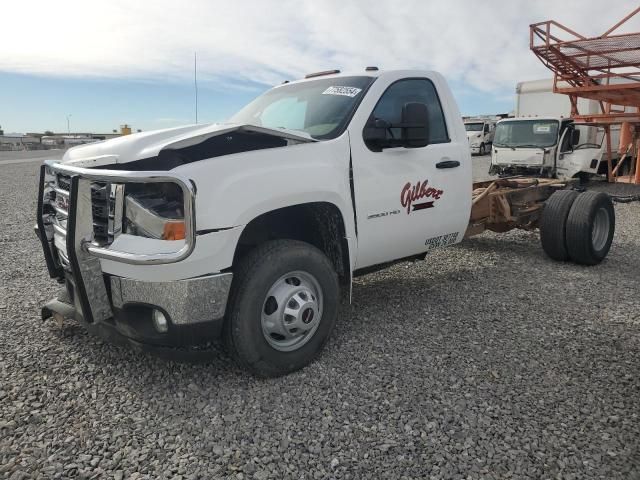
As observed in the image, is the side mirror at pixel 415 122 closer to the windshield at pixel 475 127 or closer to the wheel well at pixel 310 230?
the wheel well at pixel 310 230

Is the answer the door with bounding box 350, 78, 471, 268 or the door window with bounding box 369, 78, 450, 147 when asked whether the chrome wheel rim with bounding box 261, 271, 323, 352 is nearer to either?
the door with bounding box 350, 78, 471, 268

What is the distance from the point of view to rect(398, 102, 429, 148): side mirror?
357 cm

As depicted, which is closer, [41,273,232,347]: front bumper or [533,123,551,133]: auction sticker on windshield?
[41,273,232,347]: front bumper

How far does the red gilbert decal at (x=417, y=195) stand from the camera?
398cm

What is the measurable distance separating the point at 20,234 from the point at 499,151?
1089 cm

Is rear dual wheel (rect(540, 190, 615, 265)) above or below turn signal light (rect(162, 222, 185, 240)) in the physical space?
below

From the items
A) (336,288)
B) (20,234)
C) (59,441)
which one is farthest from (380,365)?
(20,234)

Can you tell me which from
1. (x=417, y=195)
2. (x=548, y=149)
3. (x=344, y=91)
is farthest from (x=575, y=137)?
(x=344, y=91)

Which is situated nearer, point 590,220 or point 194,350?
point 194,350

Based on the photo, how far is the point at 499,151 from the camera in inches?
524

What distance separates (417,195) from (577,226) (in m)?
2.74

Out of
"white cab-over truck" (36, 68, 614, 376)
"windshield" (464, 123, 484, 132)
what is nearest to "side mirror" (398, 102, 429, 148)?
"white cab-over truck" (36, 68, 614, 376)

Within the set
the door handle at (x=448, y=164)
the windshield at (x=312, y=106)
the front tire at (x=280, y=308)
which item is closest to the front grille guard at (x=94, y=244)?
the front tire at (x=280, y=308)

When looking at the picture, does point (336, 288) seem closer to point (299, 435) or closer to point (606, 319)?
point (299, 435)
